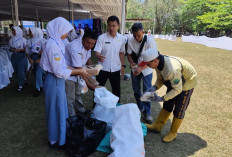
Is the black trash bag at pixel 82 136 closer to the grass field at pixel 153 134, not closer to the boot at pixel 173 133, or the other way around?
the grass field at pixel 153 134

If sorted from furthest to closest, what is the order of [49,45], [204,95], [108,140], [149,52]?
[204,95] < [108,140] < [149,52] < [49,45]

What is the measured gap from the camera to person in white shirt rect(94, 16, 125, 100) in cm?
300

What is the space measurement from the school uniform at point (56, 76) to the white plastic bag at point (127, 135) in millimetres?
712

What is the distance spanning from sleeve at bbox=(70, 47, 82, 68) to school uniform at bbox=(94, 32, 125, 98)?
0.51 meters

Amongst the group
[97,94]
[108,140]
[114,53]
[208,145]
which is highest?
[114,53]

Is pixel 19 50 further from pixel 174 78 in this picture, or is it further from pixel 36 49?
pixel 174 78

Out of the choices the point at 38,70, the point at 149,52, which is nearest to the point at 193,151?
the point at 149,52

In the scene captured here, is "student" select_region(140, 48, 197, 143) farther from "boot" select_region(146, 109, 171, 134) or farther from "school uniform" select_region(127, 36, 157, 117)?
"school uniform" select_region(127, 36, 157, 117)

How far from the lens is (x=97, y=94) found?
2777 millimetres

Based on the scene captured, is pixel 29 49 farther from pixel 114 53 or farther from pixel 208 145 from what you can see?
pixel 208 145

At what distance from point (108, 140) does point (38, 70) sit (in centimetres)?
304

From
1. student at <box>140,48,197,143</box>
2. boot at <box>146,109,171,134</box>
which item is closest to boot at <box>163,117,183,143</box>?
student at <box>140,48,197,143</box>

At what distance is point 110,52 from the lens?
3057 mm

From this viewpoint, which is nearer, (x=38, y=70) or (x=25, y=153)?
(x=25, y=153)
